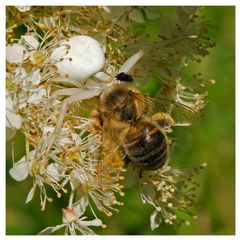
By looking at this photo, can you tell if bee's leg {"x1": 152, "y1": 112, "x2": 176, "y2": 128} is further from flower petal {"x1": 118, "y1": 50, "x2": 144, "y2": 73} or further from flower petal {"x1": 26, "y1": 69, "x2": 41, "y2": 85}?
flower petal {"x1": 26, "y1": 69, "x2": 41, "y2": 85}

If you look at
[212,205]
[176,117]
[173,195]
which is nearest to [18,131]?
[176,117]

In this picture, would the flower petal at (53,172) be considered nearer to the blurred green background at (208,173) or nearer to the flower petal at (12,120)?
the flower petal at (12,120)

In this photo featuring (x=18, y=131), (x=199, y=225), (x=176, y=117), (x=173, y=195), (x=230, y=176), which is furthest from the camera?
(x=230, y=176)

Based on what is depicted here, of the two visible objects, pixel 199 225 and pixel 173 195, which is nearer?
pixel 173 195

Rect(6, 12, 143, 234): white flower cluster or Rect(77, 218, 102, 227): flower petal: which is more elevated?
Rect(6, 12, 143, 234): white flower cluster

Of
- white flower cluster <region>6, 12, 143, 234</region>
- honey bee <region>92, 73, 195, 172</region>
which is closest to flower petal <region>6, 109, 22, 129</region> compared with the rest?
white flower cluster <region>6, 12, 143, 234</region>

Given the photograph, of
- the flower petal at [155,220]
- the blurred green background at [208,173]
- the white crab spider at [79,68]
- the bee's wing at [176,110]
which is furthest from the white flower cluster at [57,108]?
the blurred green background at [208,173]

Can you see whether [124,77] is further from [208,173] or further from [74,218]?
[208,173]

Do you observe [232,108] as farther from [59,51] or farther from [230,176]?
[59,51]
